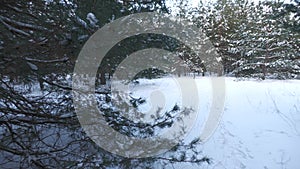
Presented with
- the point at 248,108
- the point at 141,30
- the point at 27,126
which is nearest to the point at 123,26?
the point at 141,30

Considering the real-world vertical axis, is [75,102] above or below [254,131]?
above

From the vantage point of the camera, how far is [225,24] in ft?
37.1

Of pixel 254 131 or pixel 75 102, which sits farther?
pixel 254 131

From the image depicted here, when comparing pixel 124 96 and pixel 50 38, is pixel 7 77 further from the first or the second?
pixel 124 96

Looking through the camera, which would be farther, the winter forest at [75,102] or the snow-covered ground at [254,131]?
the snow-covered ground at [254,131]

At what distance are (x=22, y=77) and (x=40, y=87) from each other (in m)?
0.29

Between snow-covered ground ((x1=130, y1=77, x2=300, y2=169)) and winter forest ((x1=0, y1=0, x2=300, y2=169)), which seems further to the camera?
snow-covered ground ((x1=130, y1=77, x2=300, y2=169))

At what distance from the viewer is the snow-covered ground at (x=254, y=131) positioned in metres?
3.68

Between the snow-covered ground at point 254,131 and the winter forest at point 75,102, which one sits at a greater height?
the winter forest at point 75,102

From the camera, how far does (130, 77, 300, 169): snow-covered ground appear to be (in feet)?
12.1

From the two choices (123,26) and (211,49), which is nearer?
(123,26)

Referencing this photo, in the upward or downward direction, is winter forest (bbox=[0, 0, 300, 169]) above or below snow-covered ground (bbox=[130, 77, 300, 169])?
above

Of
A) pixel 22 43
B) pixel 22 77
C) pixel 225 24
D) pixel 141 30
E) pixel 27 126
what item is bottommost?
pixel 27 126

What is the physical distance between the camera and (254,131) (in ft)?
15.2
